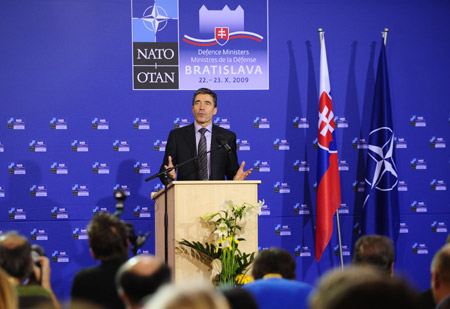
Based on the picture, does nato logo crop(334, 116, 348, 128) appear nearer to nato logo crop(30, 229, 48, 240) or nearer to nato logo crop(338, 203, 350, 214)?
nato logo crop(338, 203, 350, 214)

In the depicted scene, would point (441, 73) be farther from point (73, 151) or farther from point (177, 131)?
point (73, 151)

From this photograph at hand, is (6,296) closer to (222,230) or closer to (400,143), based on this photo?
(222,230)

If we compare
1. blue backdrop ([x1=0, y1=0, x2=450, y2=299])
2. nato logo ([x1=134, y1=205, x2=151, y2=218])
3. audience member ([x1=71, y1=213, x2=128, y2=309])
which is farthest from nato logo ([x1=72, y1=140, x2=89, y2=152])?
audience member ([x1=71, y1=213, x2=128, y2=309])

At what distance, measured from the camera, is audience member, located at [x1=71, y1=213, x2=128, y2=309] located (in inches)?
131

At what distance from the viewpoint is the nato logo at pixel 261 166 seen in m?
9.07

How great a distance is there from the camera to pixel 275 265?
347 centimetres

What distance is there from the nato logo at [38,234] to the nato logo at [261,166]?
9.58 feet

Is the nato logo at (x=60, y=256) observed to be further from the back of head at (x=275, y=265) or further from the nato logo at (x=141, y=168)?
the back of head at (x=275, y=265)

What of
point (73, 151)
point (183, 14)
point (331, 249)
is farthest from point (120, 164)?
point (331, 249)

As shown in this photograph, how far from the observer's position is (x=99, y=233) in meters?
3.54

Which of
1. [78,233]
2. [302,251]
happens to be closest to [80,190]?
[78,233]

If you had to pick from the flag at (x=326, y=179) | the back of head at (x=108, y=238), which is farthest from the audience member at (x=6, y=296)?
the flag at (x=326, y=179)

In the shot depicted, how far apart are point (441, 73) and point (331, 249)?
2.99 metres

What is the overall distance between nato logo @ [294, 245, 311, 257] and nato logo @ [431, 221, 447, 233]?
179 centimetres
